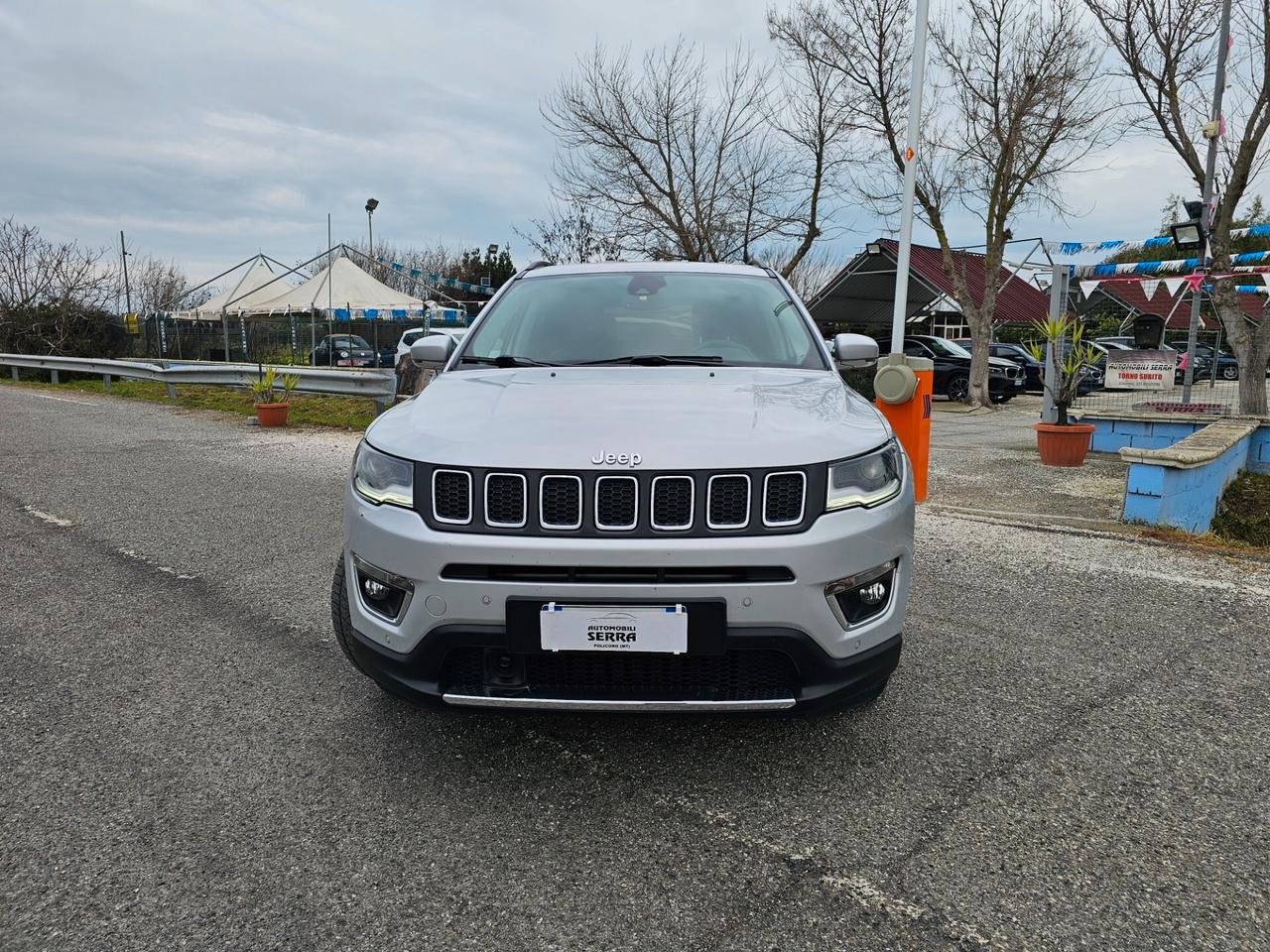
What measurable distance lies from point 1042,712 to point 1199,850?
2.72 feet

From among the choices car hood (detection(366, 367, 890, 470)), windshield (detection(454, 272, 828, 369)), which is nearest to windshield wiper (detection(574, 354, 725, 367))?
windshield (detection(454, 272, 828, 369))

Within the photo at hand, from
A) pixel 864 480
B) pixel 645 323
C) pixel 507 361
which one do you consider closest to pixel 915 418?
pixel 645 323

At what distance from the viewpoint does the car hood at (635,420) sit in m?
2.33

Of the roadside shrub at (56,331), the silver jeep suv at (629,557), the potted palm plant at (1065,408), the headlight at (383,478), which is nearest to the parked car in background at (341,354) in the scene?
the roadside shrub at (56,331)

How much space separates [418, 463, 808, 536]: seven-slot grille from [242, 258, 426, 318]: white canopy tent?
78.5 ft

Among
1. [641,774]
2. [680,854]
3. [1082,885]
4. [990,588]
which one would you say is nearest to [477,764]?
[641,774]

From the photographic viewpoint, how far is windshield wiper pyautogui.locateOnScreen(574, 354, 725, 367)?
328 cm

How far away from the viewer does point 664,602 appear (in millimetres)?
2209

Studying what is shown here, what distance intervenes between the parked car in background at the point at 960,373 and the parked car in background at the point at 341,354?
15.3 meters

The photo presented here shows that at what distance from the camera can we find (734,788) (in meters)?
2.53

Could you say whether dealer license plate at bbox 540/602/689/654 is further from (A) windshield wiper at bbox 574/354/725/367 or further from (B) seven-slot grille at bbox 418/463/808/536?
(A) windshield wiper at bbox 574/354/725/367

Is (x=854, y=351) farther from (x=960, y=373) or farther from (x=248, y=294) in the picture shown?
(x=248, y=294)

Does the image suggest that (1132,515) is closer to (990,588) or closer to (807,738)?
(990,588)

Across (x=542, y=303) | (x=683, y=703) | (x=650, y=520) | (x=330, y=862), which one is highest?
(x=542, y=303)
